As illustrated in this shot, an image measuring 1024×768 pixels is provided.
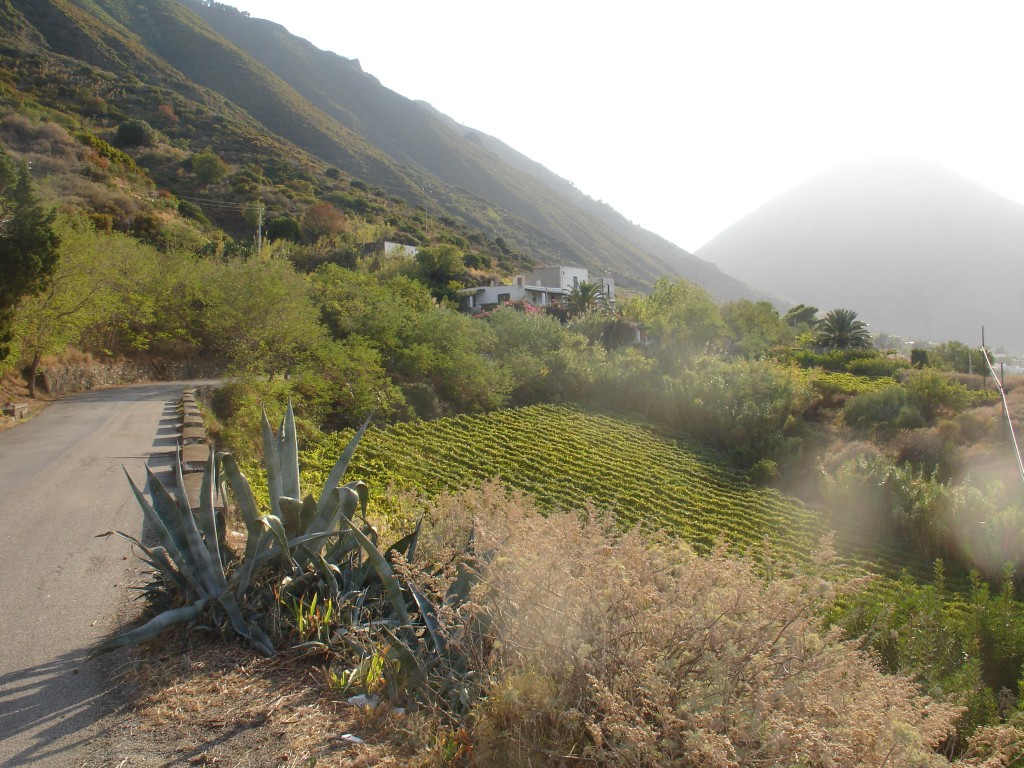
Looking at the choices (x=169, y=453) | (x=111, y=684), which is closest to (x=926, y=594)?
(x=111, y=684)

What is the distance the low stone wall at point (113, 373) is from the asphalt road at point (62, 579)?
594 centimetres

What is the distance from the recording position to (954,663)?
17.2ft

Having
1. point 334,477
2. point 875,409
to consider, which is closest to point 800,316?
point 875,409

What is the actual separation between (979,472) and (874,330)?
79.9 m

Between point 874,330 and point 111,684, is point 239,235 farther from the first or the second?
point 874,330

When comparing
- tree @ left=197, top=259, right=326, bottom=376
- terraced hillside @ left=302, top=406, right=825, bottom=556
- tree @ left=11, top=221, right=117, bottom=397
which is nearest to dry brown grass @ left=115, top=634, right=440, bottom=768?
terraced hillside @ left=302, top=406, right=825, bottom=556

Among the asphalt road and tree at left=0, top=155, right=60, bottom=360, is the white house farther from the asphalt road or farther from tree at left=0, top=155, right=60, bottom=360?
the asphalt road

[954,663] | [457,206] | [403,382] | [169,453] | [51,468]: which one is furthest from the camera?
[457,206]

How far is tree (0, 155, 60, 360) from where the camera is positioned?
493 inches

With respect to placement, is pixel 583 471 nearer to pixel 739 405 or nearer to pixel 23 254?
pixel 739 405

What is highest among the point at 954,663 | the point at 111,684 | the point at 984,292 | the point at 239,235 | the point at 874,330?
the point at 984,292

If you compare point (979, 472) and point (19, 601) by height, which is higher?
point (979, 472)

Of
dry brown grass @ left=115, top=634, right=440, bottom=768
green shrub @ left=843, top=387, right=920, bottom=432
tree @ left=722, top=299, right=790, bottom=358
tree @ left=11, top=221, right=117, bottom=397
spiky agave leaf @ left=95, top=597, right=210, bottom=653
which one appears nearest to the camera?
dry brown grass @ left=115, top=634, right=440, bottom=768

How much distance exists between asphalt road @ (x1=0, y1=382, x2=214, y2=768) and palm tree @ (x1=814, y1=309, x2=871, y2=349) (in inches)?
1666
